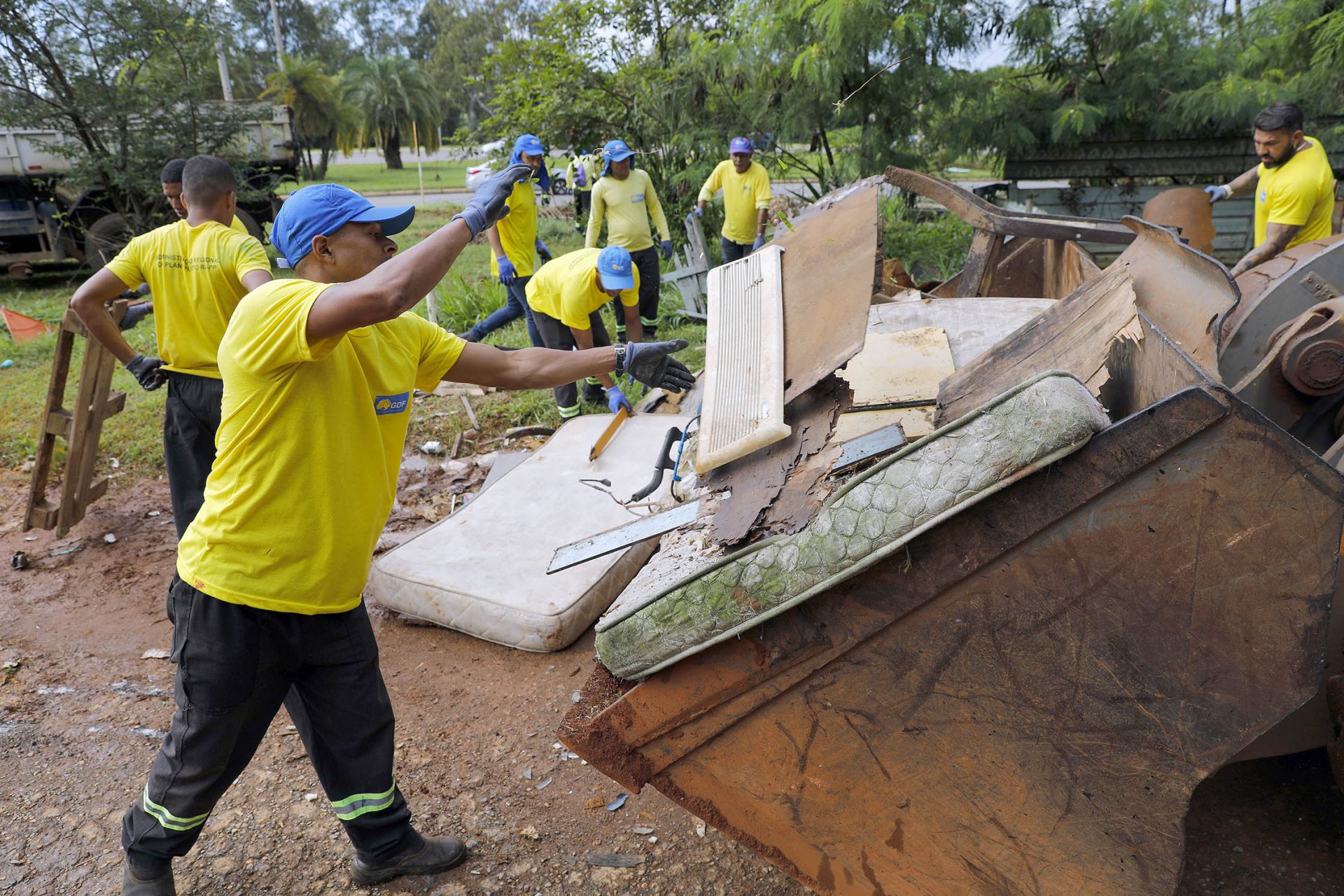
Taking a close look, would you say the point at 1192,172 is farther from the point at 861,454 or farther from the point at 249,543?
the point at 249,543

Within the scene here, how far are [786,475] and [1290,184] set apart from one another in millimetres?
3935

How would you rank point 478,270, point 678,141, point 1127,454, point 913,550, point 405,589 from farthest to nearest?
point 478,270, point 678,141, point 405,589, point 913,550, point 1127,454

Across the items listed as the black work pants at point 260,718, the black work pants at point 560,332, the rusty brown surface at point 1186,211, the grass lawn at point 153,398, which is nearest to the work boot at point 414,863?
the black work pants at point 260,718

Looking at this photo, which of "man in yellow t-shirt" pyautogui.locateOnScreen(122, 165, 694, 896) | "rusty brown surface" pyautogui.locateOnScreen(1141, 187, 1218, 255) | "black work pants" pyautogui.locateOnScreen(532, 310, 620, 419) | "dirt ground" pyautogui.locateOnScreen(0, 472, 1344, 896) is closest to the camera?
"man in yellow t-shirt" pyautogui.locateOnScreen(122, 165, 694, 896)

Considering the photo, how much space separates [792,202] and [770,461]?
758 centimetres

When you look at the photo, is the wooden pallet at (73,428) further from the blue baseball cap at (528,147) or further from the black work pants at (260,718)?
the blue baseball cap at (528,147)

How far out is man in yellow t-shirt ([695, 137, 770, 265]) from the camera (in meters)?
7.63

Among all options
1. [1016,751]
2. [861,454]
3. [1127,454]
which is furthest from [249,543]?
[1127,454]

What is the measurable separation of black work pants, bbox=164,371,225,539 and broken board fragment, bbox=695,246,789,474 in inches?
83.4

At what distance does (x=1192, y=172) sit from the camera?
8758mm

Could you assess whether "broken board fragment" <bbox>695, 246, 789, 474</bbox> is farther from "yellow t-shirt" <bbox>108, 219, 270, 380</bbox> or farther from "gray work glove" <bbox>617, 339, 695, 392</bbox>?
"yellow t-shirt" <bbox>108, 219, 270, 380</bbox>

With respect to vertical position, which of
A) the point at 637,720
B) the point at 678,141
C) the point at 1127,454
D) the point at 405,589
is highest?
the point at 678,141

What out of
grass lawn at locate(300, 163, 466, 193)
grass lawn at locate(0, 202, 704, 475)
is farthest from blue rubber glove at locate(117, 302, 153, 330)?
grass lawn at locate(300, 163, 466, 193)

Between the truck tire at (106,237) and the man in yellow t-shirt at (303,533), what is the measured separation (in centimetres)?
1044
